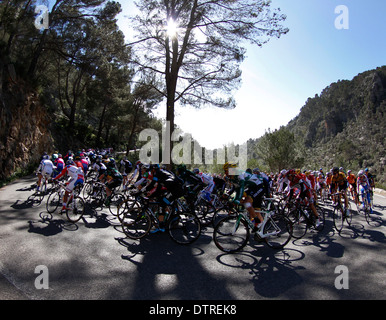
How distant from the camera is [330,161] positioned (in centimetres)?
7731

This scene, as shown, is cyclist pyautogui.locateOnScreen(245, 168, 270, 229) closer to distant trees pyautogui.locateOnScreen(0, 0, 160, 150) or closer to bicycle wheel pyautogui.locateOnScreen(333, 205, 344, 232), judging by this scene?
bicycle wheel pyautogui.locateOnScreen(333, 205, 344, 232)

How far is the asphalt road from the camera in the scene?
3809mm

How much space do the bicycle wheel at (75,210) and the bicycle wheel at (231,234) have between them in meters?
4.14

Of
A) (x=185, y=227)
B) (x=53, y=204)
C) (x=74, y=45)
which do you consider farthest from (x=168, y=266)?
(x=74, y=45)

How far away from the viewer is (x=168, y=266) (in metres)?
4.74

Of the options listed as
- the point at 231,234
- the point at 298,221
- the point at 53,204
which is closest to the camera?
the point at 231,234

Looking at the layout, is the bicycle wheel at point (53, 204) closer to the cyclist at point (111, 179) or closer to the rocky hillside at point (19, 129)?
the cyclist at point (111, 179)

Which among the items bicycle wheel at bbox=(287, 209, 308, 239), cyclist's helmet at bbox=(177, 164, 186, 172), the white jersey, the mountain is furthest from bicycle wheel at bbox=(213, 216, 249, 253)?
the mountain

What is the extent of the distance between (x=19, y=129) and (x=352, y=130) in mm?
91626

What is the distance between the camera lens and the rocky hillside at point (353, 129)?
67.0 m

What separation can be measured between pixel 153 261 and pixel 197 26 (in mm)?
10908

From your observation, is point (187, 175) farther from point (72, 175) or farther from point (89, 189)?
point (89, 189)
